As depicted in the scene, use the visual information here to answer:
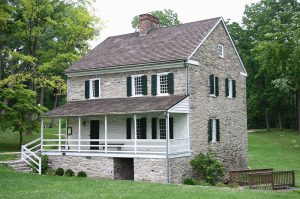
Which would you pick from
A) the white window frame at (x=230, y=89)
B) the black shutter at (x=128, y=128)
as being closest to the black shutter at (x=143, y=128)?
the black shutter at (x=128, y=128)

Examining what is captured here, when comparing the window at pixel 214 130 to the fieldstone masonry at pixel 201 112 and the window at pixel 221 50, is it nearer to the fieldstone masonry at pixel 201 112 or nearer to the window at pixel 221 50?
the fieldstone masonry at pixel 201 112

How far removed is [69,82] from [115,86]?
4.34 meters

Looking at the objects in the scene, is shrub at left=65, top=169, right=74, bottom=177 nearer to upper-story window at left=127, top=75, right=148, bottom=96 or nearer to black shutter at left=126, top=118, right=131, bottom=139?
black shutter at left=126, top=118, right=131, bottom=139

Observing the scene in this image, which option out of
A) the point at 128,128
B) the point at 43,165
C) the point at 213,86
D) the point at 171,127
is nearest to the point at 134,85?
the point at 128,128

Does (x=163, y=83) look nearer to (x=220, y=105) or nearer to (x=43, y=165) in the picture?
(x=220, y=105)

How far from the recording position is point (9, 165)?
26438 mm

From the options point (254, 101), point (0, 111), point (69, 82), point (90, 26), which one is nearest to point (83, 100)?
point (69, 82)

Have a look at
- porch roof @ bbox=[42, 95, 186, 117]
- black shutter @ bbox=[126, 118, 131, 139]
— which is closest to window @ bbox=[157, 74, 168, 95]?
porch roof @ bbox=[42, 95, 186, 117]

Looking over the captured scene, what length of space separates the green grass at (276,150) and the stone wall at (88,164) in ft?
36.8

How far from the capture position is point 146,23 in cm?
3231

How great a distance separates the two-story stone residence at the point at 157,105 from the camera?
24484 mm

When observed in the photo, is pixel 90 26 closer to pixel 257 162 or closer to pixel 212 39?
pixel 212 39

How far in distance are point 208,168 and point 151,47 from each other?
8948 millimetres

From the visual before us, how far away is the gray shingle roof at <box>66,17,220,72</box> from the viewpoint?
87.8ft
